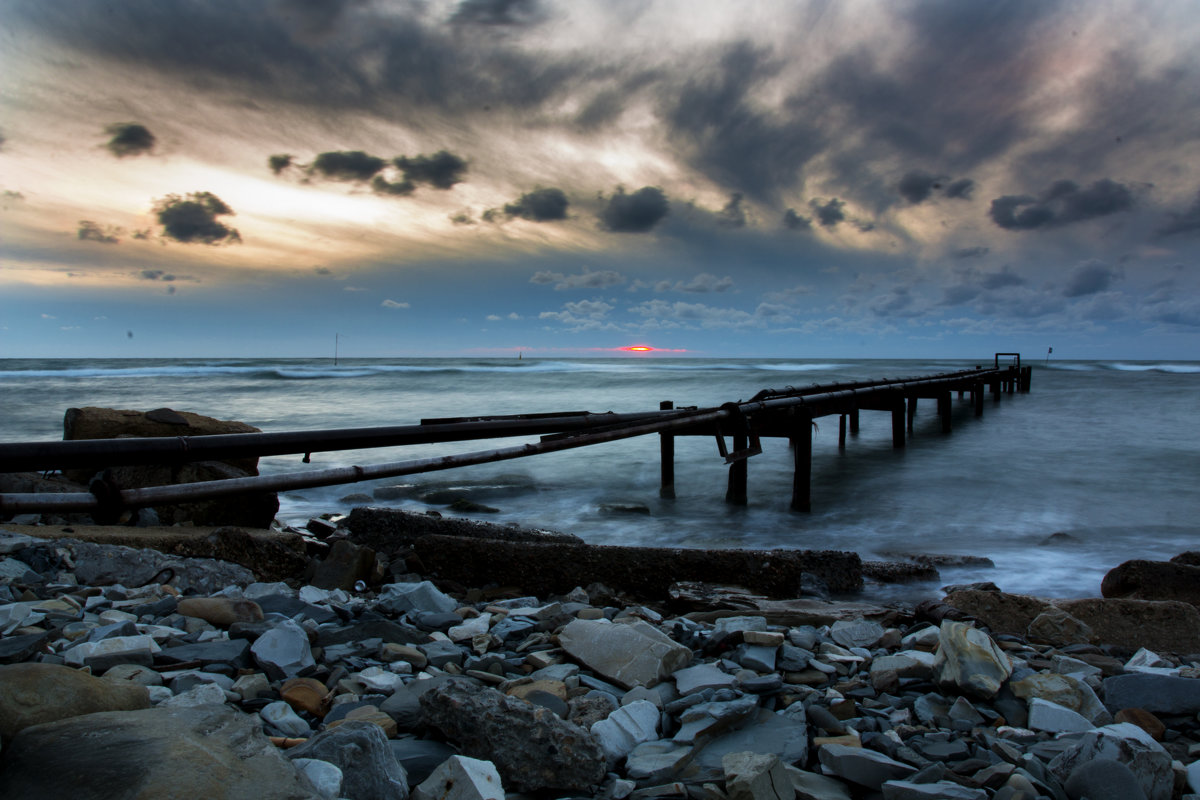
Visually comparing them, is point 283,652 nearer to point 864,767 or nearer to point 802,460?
point 864,767

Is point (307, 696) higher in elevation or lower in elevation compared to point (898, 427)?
higher

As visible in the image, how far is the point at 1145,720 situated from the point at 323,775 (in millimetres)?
2561

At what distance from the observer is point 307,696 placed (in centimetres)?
213

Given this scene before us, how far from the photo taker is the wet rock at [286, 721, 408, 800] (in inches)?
62.6

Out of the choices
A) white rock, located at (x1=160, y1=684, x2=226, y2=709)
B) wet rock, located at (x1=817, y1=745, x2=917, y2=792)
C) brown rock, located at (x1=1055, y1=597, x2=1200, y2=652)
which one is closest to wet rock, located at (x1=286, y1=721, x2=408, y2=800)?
white rock, located at (x1=160, y1=684, x2=226, y2=709)

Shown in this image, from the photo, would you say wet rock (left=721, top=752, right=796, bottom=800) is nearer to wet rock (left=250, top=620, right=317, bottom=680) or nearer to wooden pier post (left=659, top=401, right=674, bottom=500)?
wet rock (left=250, top=620, right=317, bottom=680)

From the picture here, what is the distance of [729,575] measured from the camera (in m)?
3.97

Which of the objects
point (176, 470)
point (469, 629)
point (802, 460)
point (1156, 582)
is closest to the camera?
point (469, 629)

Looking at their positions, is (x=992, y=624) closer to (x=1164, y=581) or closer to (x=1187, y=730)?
(x=1187, y=730)

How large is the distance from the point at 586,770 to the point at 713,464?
10652 millimetres

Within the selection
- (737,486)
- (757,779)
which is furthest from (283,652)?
(737,486)

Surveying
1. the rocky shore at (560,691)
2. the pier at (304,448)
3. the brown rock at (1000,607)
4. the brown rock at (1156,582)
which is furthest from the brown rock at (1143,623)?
the pier at (304,448)

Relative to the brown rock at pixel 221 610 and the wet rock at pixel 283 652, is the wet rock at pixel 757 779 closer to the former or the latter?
the wet rock at pixel 283 652

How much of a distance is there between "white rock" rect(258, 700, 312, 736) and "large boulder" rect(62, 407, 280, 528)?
13.1ft
